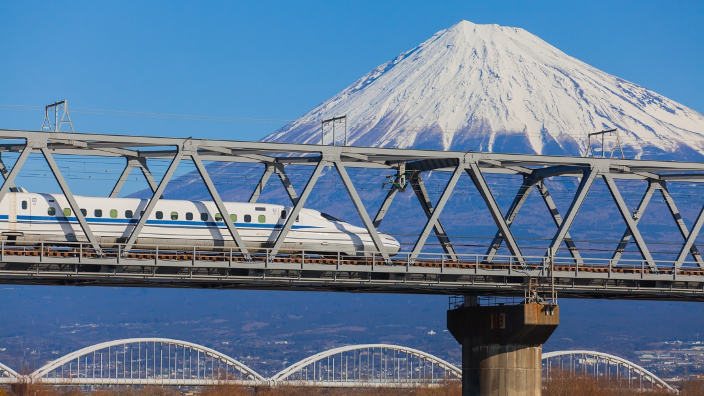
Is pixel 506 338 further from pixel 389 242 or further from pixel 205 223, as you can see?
pixel 205 223

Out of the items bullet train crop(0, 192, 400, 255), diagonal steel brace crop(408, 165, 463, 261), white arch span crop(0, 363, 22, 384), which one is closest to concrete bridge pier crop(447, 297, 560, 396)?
diagonal steel brace crop(408, 165, 463, 261)

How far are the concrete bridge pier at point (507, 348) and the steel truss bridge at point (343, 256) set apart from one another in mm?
1831

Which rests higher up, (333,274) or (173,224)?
(173,224)

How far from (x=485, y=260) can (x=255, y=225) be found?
17.1 metres

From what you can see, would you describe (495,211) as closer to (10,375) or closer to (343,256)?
(343,256)

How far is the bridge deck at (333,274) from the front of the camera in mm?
77500

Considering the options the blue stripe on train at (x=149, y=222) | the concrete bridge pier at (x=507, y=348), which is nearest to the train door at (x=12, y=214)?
the blue stripe on train at (x=149, y=222)

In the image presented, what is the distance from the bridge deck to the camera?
7750cm

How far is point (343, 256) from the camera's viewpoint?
87438 mm

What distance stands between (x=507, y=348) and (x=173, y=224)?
79.4 ft

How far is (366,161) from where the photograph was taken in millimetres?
92812

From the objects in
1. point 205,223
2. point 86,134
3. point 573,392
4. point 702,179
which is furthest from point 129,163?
point 573,392

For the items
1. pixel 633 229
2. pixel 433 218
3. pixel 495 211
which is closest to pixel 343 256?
pixel 433 218

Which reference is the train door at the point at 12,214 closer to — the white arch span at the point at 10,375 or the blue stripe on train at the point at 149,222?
the blue stripe on train at the point at 149,222
